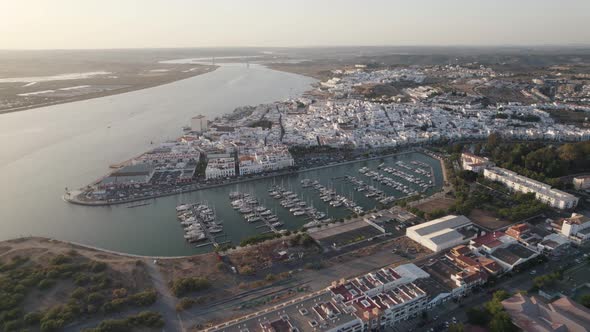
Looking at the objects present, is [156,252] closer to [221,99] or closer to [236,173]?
[236,173]

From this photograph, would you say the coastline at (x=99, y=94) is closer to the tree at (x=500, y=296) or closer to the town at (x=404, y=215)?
the town at (x=404, y=215)

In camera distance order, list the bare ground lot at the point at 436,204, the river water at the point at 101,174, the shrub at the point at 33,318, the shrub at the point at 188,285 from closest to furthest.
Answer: the shrub at the point at 33,318 < the shrub at the point at 188,285 < the river water at the point at 101,174 < the bare ground lot at the point at 436,204

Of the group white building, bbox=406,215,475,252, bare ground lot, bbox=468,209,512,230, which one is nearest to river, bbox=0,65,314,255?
white building, bbox=406,215,475,252

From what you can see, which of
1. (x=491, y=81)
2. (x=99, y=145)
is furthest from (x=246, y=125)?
(x=491, y=81)

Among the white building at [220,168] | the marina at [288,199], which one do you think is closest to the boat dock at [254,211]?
the marina at [288,199]

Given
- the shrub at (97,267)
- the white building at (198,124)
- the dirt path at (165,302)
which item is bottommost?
the dirt path at (165,302)

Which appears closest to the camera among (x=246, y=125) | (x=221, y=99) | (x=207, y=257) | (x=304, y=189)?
(x=207, y=257)

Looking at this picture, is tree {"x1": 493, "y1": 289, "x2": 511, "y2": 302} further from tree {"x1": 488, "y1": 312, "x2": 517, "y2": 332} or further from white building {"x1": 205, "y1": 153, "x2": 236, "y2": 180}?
white building {"x1": 205, "y1": 153, "x2": 236, "y2": 180}
